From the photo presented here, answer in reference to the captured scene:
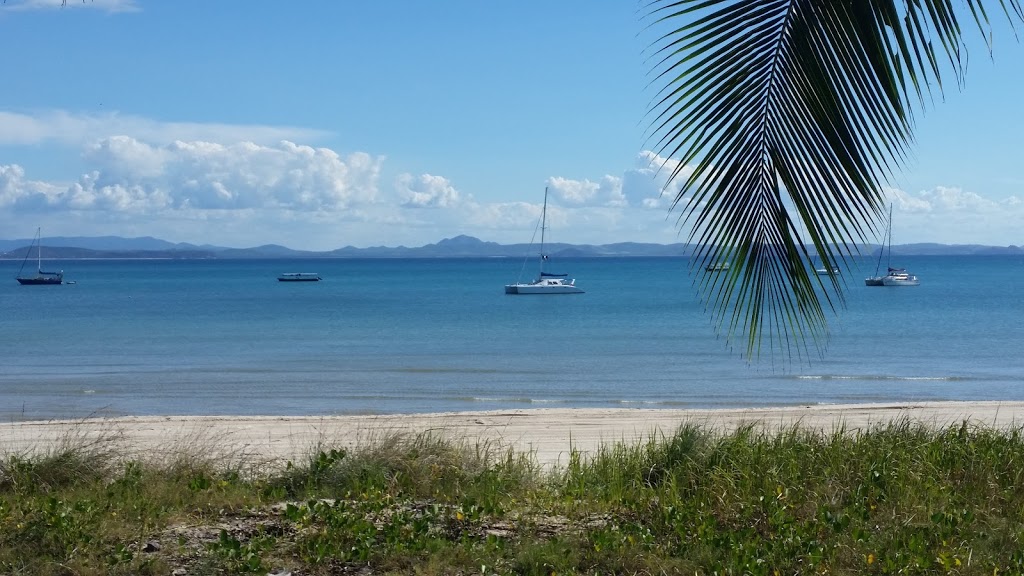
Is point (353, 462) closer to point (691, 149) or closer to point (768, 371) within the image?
point (691, 149)

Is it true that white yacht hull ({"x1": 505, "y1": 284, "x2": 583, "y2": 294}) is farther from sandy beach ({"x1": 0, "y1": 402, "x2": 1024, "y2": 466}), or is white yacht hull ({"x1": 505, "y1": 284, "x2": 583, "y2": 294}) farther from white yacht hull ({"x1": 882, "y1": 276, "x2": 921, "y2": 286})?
sandy beach ({"x1": 0, "y1": 402, "x2": 1024, "y2": 466})

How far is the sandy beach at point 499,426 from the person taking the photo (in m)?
10.9

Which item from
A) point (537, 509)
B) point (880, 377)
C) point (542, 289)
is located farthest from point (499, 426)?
point (542, 289)

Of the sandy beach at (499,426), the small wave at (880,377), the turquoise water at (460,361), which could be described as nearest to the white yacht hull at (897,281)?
the turquoise water at (460,361)

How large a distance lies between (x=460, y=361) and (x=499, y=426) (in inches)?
684

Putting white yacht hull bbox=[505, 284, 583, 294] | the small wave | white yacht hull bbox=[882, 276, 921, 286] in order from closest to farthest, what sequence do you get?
the small wave → white yacht hull bbox=[505, 284, 583, 294] → white yacht hull bbox=[882, 276, 921, 286]

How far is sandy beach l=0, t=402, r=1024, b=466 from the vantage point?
10.9m

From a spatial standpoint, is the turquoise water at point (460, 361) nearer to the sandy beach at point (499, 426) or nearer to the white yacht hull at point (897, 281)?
the sandy beach at point (499, 426)

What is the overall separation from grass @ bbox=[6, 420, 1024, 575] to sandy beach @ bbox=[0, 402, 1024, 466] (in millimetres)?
2474

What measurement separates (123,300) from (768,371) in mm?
63759

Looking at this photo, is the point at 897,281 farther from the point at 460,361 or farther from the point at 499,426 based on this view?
the point at 499,426

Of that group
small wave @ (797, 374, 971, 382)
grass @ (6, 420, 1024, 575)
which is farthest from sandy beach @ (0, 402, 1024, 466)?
small wave @ (797, 374, 971, 382)

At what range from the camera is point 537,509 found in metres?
6.30

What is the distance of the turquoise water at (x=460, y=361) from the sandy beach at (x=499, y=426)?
4026 mm
